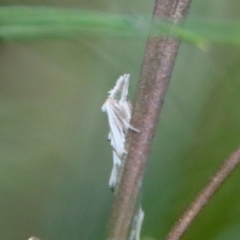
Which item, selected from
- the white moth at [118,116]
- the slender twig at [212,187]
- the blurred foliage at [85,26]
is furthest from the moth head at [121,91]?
the blurred foliage at [85,26]

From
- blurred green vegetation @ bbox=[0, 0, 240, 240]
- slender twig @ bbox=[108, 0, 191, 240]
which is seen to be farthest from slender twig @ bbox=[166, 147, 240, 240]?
blurred green vegetation @ bbox=[0, 0, 240, 240]

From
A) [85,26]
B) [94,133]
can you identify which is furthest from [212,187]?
[94,133]

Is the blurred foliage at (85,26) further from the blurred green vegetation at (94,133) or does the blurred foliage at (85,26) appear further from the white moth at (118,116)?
the blurred green vegetation at (94,133)

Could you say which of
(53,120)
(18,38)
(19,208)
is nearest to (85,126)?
(53,120)

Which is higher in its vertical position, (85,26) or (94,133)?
(85,26)

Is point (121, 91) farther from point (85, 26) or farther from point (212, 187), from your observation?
point (85, 26)
